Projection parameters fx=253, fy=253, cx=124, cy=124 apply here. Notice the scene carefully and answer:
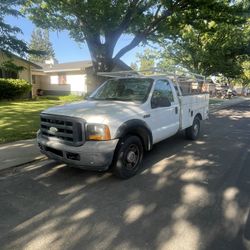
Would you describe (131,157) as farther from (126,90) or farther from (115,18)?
(115,18)

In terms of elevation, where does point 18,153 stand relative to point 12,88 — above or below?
below

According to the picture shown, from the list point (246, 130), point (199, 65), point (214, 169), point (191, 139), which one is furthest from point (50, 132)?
A: point (199, 65)

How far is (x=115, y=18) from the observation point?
927cm

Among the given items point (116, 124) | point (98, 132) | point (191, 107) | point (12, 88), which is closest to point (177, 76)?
point (191, 107)

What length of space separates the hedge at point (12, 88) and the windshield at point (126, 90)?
14.9 m

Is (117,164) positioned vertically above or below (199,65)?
below

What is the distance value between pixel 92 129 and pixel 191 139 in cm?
457

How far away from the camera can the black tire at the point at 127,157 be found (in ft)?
15.3

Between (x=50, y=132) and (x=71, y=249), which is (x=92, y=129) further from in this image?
(x=71, y=249)

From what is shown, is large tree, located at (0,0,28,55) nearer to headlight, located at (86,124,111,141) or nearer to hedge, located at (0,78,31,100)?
headlight, located at (86,124,111,141)

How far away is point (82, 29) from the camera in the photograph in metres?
9.70

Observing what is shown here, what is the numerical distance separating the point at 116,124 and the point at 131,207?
1465 mm

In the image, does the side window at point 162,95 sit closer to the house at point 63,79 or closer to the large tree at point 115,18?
the large tree at point 115,18

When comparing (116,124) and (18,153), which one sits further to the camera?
(18,153)
